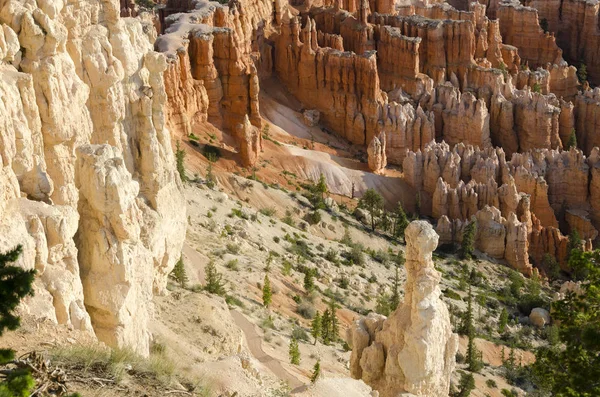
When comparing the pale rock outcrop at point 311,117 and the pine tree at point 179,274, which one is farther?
the pale rock outcrop at point 311,117

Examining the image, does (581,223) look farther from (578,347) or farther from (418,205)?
(578,347)

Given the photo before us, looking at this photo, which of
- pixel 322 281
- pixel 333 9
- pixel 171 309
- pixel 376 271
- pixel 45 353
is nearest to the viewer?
pixel 45 353

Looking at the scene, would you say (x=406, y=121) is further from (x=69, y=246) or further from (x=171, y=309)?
(x=69, y=246)

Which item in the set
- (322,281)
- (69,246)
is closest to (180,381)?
(69,246)

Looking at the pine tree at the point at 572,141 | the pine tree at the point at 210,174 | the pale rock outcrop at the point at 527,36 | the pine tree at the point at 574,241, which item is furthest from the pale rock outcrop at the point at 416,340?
the pale rock outcrop at the point at 527,36

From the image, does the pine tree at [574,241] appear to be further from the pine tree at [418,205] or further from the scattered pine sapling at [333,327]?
the scattered pine sapling at [333,327]
